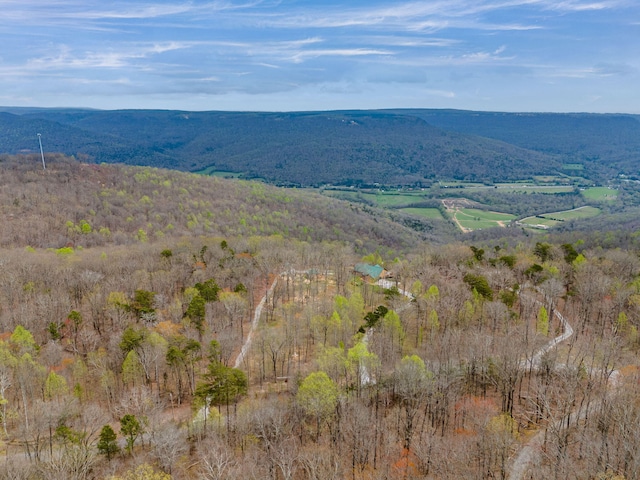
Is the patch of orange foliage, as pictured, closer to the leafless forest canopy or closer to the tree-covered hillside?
the leafless forest canopy

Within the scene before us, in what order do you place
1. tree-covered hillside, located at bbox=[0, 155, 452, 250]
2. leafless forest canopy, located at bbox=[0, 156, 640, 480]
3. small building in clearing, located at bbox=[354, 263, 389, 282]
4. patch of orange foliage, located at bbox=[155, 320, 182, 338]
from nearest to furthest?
1. leafless forest canopy, located at bbox=[0, 156, 640, 480]
2. patch of orange foliage, located at bbox=[155, 320, 182, 338]
3. small building in clearing, located at bbox=[354, 263, 389, 282]
4. tree-covered hillside, located at bbox=[0, 155, 452, 250]

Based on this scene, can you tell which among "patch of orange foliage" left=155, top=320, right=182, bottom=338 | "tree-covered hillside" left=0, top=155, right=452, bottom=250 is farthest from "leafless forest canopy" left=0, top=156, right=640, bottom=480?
"tree-covered hillside" left=0, top=155, right=452, bottom=250

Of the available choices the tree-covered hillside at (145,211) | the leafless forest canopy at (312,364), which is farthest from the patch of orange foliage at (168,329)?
the tree-covered hillside at (145,211)

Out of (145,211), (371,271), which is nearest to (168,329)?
(371,271)

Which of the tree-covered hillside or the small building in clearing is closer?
the small building in clearing

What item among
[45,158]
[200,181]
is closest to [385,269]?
[200,181]

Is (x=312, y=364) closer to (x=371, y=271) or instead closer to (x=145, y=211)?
(x=371, y=271)

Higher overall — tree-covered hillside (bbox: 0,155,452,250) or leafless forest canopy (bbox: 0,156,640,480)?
tree-covered hillside (bbox: 0,155,452,250)

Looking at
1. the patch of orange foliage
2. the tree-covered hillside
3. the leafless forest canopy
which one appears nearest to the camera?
the leafless forest canopy
